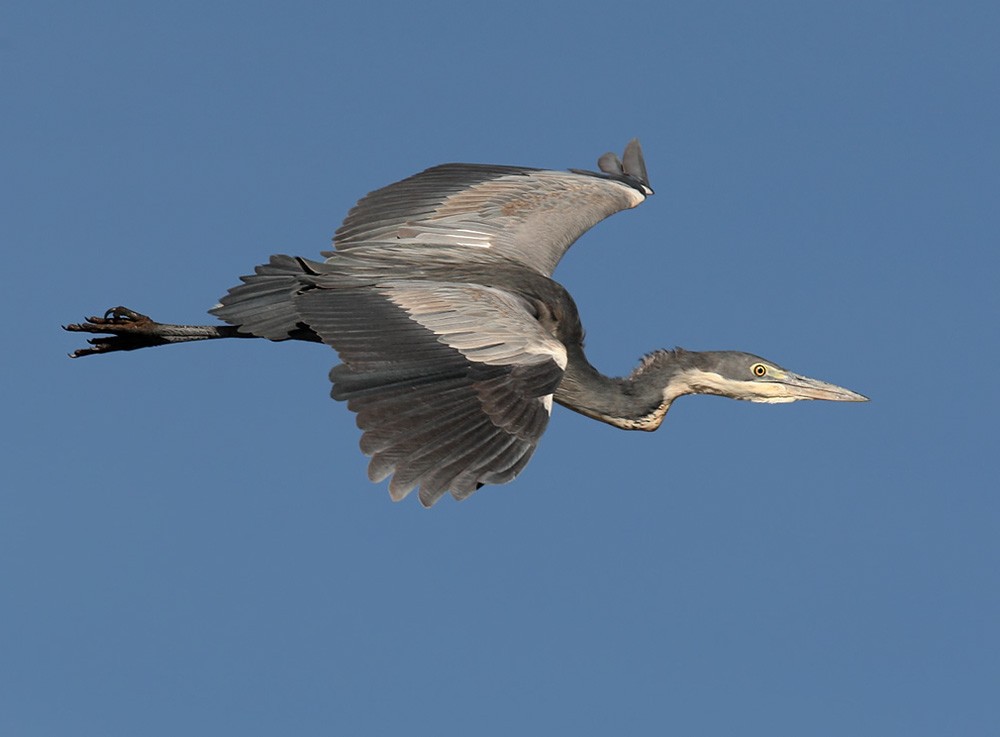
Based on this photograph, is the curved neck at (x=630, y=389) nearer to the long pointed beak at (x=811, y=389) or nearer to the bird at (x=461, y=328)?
the bird at (x=461, y=328)

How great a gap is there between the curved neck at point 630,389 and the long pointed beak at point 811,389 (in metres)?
0.70

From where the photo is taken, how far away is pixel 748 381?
41.1ft

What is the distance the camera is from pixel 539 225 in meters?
13.7

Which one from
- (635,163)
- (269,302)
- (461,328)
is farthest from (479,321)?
(635,163)

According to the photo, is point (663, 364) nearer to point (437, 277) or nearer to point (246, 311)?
point (437, 277)

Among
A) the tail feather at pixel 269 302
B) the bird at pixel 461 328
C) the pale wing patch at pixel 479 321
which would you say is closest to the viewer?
the bird at pixel 461 328

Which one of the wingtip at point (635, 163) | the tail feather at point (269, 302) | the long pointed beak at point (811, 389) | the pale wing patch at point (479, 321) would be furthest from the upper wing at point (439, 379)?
the wingtip at point (635, 163)

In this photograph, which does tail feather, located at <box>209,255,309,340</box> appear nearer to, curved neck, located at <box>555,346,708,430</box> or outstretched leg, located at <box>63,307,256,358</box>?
outstretched leg, located at <box>63,307,256,358</box>

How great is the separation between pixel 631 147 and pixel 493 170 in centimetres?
186

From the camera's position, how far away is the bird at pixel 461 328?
9.86 meters

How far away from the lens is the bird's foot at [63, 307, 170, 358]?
13.1 m

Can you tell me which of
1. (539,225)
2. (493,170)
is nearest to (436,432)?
(539,225)

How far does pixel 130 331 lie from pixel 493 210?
9.88ft

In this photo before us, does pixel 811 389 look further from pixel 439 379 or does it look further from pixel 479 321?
pixel 439 379
